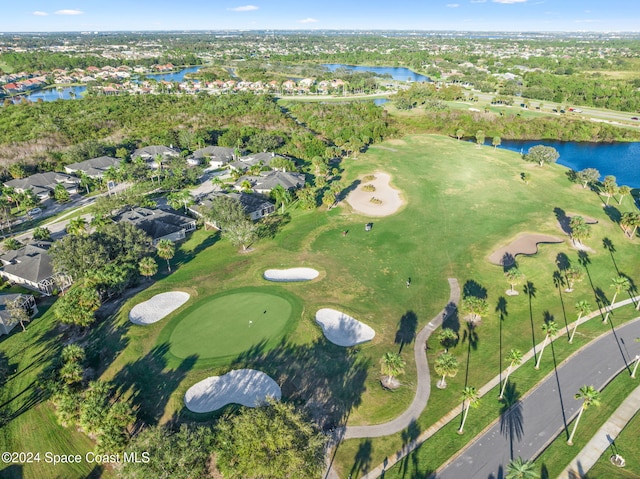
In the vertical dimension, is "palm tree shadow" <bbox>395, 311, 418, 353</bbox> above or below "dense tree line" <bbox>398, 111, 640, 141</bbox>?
below

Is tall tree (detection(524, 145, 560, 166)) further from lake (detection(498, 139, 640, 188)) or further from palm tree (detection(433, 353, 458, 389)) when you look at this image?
palm tree (detection(433, 353, 458, 389))

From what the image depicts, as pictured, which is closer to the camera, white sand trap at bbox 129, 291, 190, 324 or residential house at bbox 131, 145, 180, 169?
white sand trap at bbox 129, 291, 190, 324

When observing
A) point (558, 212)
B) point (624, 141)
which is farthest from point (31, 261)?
point (624, 141)

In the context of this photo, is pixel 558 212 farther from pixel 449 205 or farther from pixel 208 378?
pixel 208 378

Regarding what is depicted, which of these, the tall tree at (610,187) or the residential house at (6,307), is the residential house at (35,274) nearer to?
the residential house at (6,307)

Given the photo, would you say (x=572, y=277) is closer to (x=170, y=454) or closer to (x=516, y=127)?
(x=170, y=454)

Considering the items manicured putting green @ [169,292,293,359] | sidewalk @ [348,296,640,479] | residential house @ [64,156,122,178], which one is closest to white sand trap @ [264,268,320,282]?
manicured putting green @ [169,292,293,359]

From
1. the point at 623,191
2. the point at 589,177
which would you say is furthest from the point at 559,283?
the point at 589,177
